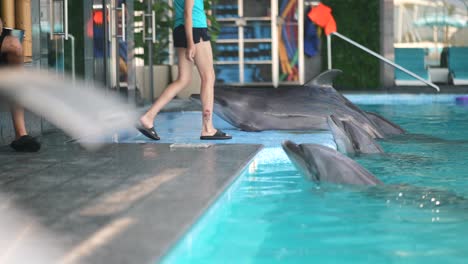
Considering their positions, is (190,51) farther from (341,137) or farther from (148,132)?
(341,137)

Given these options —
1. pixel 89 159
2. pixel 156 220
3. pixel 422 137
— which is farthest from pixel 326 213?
pixel 422 137

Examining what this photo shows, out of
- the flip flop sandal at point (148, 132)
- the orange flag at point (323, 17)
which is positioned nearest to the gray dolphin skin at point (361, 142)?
the flip flop sandal at point (148, 132)

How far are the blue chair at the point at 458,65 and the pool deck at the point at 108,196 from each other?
1215cm

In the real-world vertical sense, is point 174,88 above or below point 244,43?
below

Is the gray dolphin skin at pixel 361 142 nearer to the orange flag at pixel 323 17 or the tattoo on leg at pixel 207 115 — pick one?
the tattoo on leg at pixel 207 115

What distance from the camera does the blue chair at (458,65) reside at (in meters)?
18.0

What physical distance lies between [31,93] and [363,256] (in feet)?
19.0

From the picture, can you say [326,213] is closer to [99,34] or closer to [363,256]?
[363,256]

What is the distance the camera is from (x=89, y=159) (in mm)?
5984

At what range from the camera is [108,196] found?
4.39m

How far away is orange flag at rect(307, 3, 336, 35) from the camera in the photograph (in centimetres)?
1725

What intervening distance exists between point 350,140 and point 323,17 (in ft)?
34.9

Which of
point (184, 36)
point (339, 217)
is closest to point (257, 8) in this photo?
point (184, 36)

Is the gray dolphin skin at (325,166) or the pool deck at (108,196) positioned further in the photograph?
the gray dolphin skin at (325,166)
